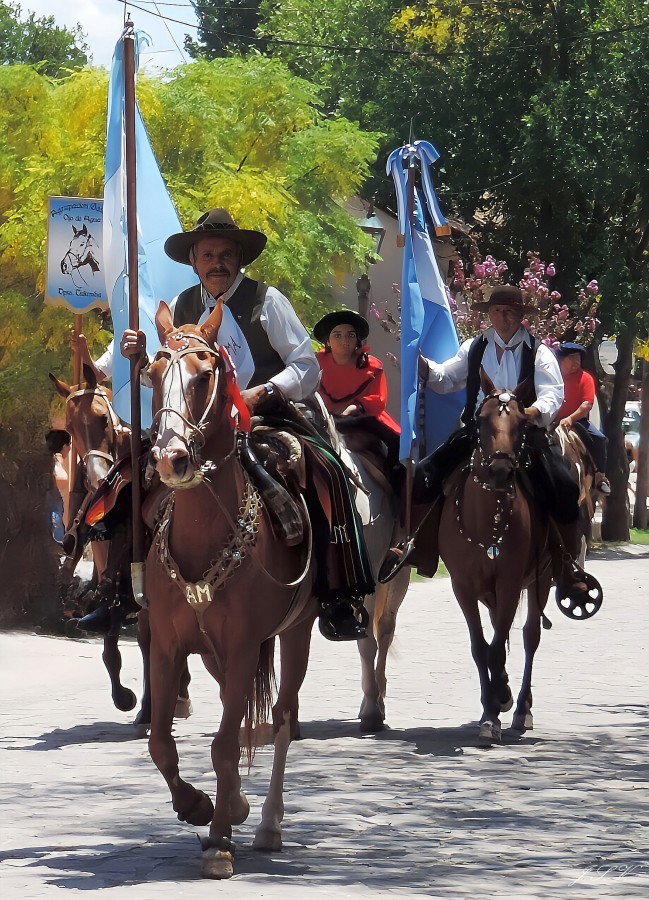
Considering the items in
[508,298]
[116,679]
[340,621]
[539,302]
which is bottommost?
[116,679]

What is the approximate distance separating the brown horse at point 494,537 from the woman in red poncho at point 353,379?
0.72m

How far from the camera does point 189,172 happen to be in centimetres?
1964

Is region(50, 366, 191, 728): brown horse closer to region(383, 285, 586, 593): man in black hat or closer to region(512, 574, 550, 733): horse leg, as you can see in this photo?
region(383, 285, 586, 593): man in black hat

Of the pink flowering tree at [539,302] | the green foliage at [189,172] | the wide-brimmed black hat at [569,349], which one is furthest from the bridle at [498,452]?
the pink flowering tree at [539,302]

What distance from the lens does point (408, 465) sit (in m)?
11.4

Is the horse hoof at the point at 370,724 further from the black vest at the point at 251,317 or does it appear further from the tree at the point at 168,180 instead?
the tree at the point at 168,180

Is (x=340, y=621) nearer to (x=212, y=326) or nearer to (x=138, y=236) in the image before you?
(x=212, y=326)

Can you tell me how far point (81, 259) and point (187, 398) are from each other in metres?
6.91

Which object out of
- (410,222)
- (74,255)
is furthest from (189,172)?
(410,222)

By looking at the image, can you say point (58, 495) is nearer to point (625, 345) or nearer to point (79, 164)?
point (79, 164)

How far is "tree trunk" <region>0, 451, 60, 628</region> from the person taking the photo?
1691 cm

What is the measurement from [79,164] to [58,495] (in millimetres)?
3446

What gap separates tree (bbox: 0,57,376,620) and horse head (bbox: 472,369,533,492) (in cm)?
700

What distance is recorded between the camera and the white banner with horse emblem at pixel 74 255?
13164mm
